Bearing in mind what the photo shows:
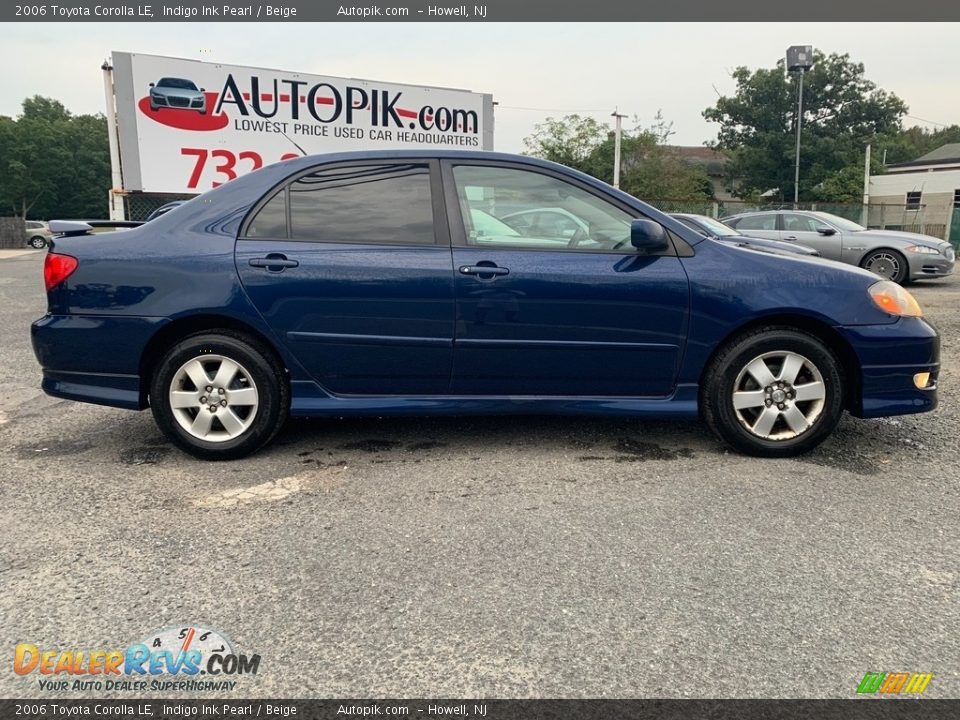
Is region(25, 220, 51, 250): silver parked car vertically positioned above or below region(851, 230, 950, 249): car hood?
above

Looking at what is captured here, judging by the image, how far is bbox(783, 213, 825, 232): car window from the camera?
12211 millimetres

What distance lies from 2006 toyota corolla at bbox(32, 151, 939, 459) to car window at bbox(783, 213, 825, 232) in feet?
31.5

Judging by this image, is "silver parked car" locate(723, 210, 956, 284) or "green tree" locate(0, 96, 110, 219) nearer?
"silver parked car" locate(723, 210, 956, 284)

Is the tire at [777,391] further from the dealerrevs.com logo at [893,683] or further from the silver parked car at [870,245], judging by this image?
the silver parked car at [870,245]

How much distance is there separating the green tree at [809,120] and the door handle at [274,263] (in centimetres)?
4800

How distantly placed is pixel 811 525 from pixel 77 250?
3.77 m

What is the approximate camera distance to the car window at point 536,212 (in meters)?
3.60

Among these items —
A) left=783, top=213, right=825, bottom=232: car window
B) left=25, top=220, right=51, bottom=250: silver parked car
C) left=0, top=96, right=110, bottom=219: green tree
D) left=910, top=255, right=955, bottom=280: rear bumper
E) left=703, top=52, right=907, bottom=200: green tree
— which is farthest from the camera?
left=0, top=96, right=110, bottom=219: green tree

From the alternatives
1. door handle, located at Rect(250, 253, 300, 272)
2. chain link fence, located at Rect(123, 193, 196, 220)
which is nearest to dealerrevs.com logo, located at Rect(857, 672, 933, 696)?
door handle, located at Rect(250, 253, 300, 272)

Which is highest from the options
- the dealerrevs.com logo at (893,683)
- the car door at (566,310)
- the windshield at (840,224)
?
the windshield at (840,224)

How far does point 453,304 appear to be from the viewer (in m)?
3.49

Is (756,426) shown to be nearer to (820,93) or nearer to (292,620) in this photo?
(292,620)

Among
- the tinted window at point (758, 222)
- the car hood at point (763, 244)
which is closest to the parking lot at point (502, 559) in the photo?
the car hood at point (763, 244)

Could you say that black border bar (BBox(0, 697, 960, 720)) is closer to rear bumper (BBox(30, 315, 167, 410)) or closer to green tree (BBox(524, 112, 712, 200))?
rear bumper (BBox(30, 315, 167, 410))
